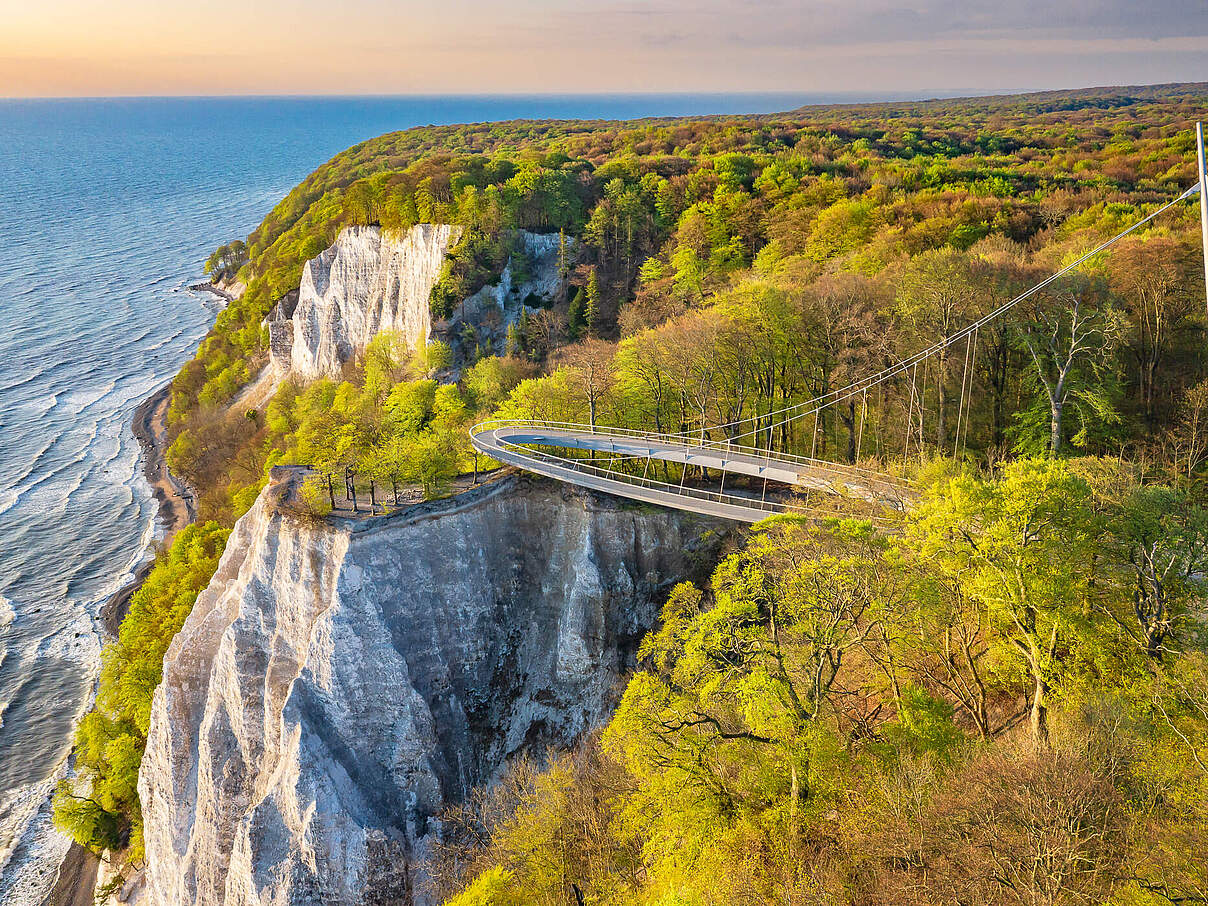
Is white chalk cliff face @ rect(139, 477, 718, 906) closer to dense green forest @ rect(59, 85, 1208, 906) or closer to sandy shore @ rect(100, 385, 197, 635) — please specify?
dense green forest @ rect(59, 85, 1208, 906)

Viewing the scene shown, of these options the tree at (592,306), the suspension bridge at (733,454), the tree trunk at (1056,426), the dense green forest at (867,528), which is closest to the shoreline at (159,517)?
the dense green forest at (867,528)

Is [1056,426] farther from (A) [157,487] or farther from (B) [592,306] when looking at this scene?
(A) [157,487]

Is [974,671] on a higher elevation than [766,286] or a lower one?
lower

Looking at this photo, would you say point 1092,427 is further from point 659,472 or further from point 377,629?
point 377,629

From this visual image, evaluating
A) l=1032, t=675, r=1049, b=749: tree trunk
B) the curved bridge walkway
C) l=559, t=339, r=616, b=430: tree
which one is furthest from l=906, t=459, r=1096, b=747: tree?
l=559, t=339, r=616, b=430: tree

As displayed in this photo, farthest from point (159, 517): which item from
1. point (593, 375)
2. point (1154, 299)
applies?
point (1154, 299)

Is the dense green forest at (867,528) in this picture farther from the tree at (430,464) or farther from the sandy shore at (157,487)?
the sandy shore at (157,487)

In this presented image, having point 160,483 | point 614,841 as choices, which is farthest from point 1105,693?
point 160,483
